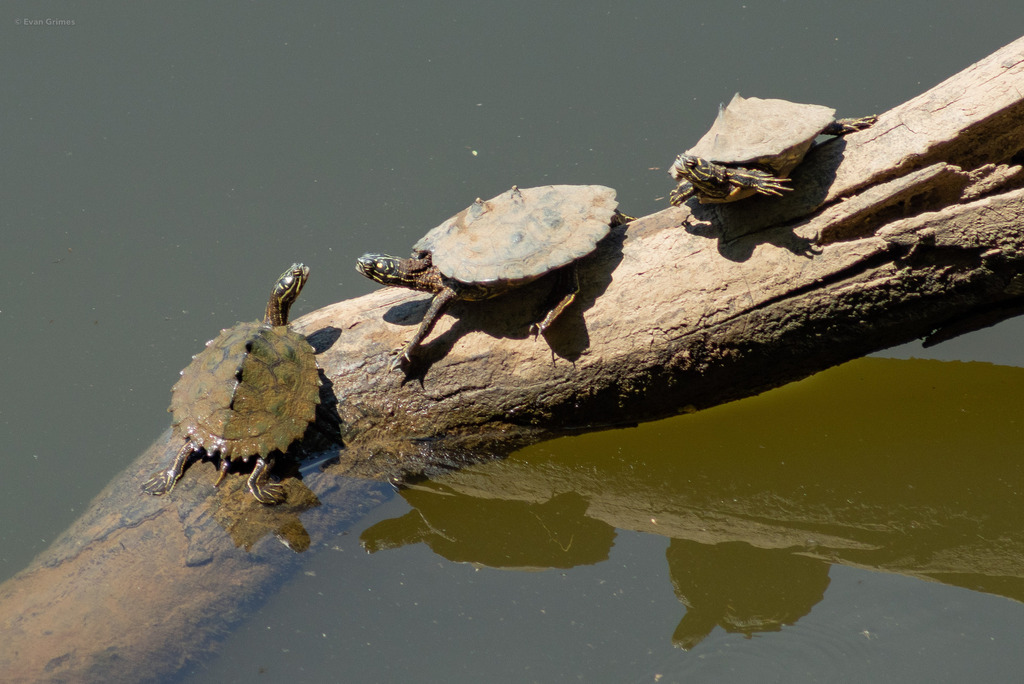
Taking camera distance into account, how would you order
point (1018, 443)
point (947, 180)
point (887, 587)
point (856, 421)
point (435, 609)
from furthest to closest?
point (856, 421) → point (1018, 443) → point (435, 609) → point (887, 587) → point (947, 180)

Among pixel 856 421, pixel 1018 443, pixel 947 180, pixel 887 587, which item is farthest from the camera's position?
pixel 856 421

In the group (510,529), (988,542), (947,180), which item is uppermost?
(947,180)

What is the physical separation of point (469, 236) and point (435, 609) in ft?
6.00

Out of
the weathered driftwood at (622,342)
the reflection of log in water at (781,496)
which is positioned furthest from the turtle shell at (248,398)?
the reflection of log in water at (781,496)

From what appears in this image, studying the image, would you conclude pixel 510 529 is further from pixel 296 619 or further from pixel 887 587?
pixel 887 587

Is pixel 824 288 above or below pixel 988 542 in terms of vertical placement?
above

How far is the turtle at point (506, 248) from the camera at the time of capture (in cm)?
334

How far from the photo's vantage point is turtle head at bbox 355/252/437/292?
148 inches

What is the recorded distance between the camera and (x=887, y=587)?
328 centimetres

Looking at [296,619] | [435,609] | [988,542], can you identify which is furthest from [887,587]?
[296,619]

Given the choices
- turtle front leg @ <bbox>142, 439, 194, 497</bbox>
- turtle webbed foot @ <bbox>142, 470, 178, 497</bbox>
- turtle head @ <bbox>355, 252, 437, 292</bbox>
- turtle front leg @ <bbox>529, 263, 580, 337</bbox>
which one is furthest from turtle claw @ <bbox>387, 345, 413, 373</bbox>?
turtle webbed foot @ <bbox>142, 470, 178, 497</bbox>

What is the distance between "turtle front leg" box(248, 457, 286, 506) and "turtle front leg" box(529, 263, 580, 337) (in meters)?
1.48

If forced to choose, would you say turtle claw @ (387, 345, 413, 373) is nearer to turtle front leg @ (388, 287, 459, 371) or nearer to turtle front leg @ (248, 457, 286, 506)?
turtle front leg @ (388, 287, 459, 371)

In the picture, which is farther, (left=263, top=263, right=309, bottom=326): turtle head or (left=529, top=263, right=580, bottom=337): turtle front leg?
(left=263, top=263, right=309, bottom=326): turtle head
